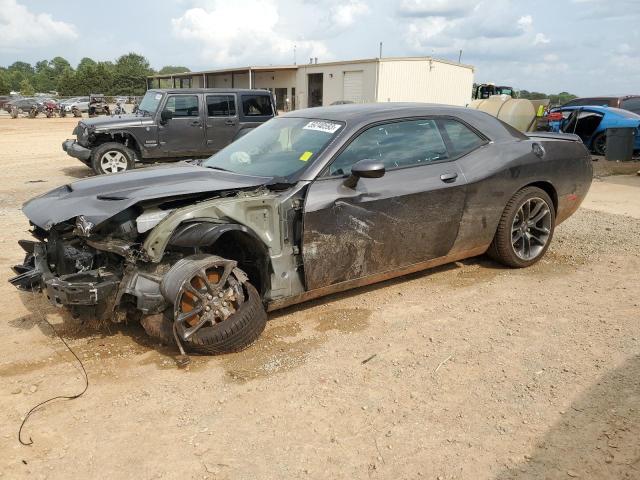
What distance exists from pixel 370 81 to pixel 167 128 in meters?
18.5

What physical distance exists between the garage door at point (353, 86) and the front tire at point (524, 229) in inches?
954

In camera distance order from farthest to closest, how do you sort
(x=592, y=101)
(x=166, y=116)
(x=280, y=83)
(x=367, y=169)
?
1. (x=280, y=83)
2. (x=592, y=101)
3. (x=166, y=116)
4. (x=367, y=169)

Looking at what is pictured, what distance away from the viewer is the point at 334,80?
99.6 ft

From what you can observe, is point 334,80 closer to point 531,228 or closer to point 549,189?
point 549,189

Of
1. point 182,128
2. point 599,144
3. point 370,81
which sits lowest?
point 599,144

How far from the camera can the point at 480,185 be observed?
454cm

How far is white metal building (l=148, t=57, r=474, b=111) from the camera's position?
1078 inches

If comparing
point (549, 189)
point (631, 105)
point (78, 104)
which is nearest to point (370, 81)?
point (631, 105)

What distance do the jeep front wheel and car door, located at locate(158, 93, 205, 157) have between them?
0.74 metres

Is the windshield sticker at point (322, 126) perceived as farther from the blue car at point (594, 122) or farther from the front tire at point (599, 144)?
the front tire at point (599, 144)

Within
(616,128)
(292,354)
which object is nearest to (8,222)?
(292,354)

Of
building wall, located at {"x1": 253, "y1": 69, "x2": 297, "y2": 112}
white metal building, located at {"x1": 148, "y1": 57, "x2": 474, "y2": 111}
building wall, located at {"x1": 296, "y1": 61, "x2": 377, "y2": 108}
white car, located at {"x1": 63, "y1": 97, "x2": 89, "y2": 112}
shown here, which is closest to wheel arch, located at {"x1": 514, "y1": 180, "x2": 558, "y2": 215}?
building wall, located at {"x1": 296, "y1": 61, "x2": 377, "y2": 108}

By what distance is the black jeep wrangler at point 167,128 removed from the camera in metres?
10.5

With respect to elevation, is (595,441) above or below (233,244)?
below
